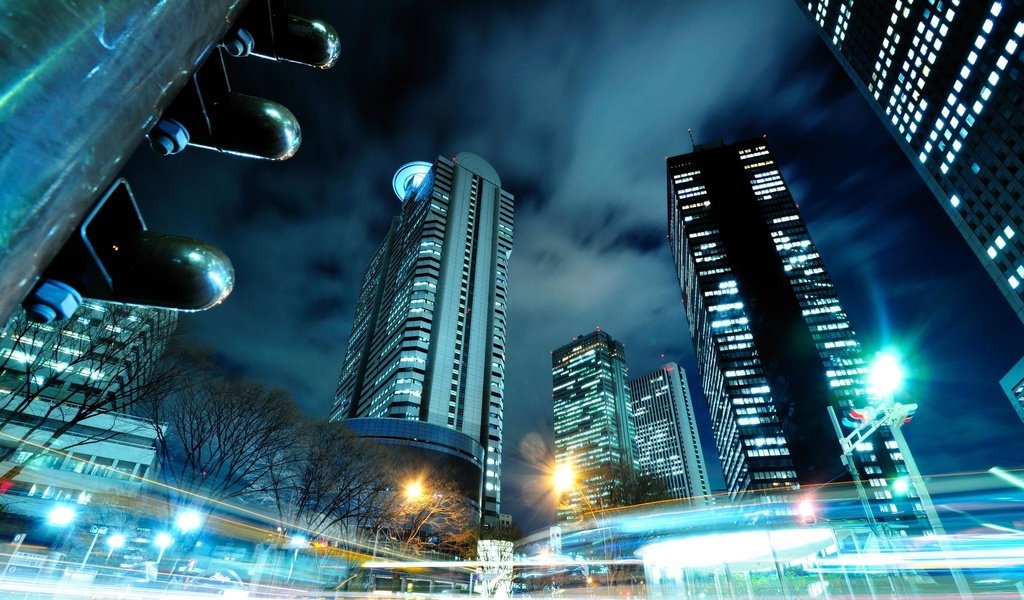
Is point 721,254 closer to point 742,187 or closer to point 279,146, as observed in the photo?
point 742,187

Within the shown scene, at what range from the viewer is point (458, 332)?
319ft

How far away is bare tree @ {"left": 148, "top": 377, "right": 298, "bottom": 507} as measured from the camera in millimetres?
18375

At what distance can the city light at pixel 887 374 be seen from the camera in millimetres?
13422

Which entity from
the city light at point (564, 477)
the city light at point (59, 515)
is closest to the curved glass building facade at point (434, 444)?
the city light at point (59, 515)

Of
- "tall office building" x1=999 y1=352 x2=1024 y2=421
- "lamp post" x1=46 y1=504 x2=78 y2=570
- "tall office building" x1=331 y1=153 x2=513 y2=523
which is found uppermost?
"tall office building" x1=331 y1=153 x2=513 y2=523

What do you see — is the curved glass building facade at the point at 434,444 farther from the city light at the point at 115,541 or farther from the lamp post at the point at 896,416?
the lamp post at the point at 896,416

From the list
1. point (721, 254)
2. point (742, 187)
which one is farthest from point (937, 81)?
point (742, 187)

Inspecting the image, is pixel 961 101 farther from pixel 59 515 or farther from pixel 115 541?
pixel 59 515

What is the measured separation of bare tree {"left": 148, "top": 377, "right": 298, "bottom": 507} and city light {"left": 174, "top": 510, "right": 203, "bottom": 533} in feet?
1.33

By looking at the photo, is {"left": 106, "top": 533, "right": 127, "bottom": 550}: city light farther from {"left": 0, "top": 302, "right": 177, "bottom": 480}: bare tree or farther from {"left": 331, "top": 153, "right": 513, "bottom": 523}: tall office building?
{"left": 331, "top": 153, "right": 513, "bottom": 523}: tall office building

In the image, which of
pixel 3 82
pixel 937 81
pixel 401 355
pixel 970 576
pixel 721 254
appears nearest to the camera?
pixel 3 82

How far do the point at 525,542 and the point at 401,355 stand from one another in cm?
4131

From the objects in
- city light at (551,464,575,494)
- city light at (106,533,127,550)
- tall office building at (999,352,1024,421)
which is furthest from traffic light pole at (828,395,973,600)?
tall office building at (999,352,1024,421)

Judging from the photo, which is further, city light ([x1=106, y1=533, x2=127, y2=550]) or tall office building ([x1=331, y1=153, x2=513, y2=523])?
tall office building ([x1=331, y1=153, x2=513, y2=523])
